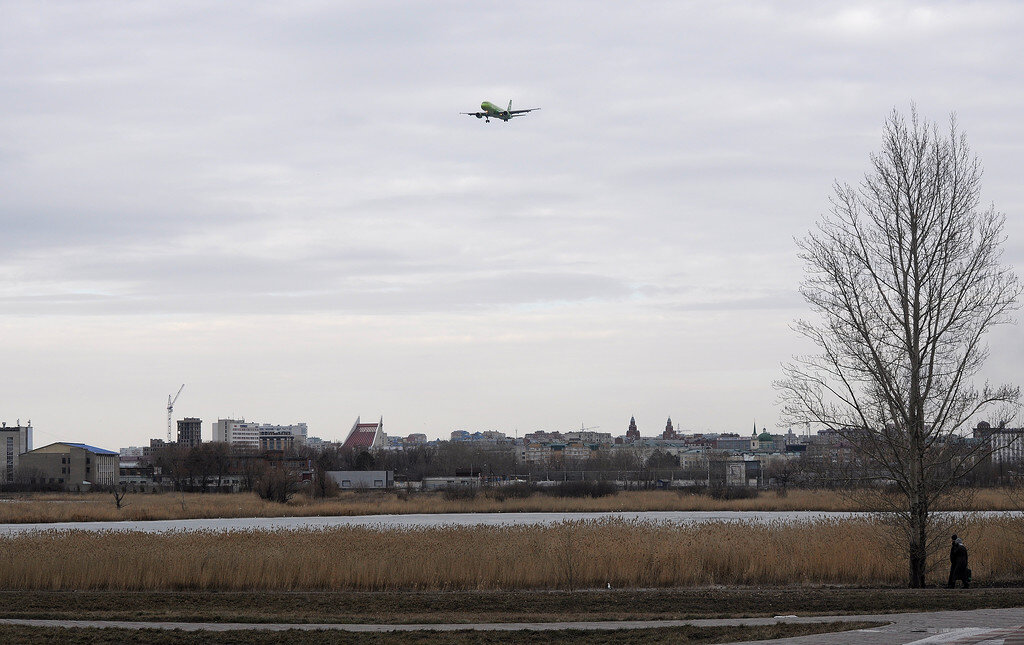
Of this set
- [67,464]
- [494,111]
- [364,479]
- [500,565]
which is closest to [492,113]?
[494,111]

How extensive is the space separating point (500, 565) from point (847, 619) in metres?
13.6

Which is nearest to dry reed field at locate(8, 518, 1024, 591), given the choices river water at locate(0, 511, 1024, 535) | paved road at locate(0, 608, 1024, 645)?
paved road at locate(0, 608, 1024, 645)

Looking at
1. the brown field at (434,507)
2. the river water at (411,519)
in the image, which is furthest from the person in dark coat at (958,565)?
the brown field at (434,507)

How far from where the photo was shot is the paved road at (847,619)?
55.5 feet

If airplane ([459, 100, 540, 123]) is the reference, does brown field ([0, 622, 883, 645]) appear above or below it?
below

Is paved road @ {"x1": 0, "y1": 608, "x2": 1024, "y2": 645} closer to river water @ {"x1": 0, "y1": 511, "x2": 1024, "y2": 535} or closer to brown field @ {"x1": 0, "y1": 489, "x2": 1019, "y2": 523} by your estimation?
river water @ {"x1": 0, "y1": 511, "x2": 1024, "y2": 535}

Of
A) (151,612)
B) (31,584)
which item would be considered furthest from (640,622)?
(31,584)

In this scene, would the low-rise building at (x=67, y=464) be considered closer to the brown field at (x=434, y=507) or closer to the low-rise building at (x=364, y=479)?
the low-rise building at (x=364, y=479)

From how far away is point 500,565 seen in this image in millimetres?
32594

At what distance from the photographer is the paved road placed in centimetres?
1691

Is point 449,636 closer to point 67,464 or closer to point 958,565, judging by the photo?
point 958,565

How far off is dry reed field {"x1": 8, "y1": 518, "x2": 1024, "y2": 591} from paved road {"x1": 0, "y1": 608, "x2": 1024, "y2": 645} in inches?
393

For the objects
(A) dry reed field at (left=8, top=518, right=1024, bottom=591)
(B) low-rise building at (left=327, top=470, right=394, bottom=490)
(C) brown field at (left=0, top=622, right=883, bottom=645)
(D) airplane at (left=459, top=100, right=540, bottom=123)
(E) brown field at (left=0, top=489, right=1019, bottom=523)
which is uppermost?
(D) airplane at (left=459, top=100, right=540, bottom=123)

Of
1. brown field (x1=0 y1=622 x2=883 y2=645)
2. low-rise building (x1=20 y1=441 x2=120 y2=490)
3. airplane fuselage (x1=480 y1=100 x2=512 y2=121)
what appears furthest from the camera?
low-rise building (x1=20 y1=441 x2=120 y2=490)
